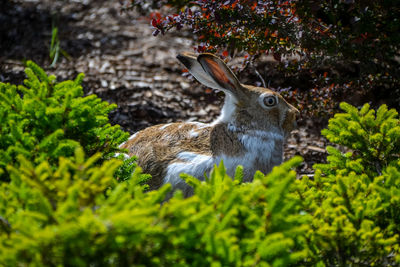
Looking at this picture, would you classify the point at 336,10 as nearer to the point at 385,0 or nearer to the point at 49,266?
the point at 385,0

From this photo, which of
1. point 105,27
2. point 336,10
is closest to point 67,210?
point 336,10

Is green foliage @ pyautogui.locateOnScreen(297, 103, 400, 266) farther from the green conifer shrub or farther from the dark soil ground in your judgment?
the dark soil ground

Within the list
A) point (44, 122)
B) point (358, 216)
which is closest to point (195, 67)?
point (44, 122)

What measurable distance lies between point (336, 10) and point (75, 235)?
3.26 metres

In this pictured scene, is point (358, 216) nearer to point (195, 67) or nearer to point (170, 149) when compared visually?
point (170, 149)

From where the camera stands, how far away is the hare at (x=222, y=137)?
310 centimetres

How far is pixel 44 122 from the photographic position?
219 cm

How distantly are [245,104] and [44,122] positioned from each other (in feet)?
5.34

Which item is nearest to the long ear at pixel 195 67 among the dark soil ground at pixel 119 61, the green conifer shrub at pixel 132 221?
the dark soil ground at pixel 119 61

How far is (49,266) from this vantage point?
142 cm

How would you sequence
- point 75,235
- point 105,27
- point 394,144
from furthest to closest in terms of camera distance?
point 105,27
point 394,144
point 75,235

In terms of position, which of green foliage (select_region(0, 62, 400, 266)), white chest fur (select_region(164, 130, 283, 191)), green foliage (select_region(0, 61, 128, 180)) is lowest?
white chest fur (select_region(164, 130, 283, 191))

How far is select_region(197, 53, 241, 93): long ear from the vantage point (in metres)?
3.14

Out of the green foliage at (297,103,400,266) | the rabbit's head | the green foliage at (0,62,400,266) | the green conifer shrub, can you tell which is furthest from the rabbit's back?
the green conifer shrub
